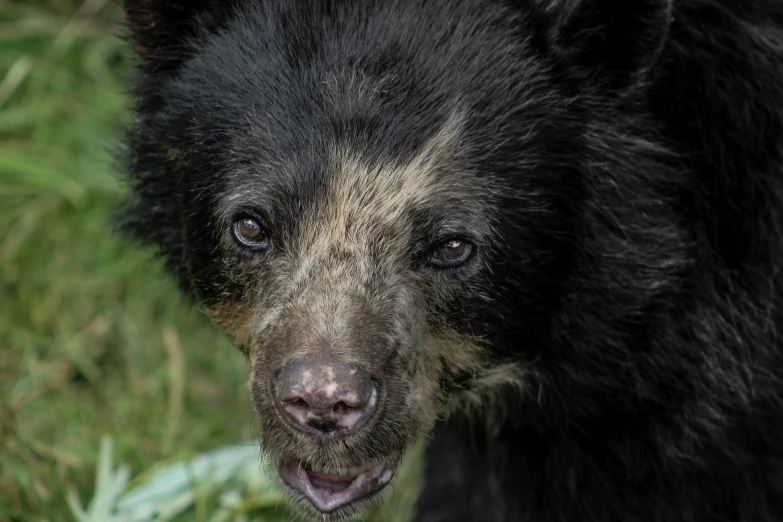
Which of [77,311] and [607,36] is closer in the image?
[607,36]

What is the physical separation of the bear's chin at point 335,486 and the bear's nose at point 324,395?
41 centimetres

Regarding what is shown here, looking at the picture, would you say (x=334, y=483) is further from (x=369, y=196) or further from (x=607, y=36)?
(x=607, y=36)

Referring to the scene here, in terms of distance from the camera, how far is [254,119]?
4.68 metres

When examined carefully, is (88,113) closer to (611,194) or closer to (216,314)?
(216,314)

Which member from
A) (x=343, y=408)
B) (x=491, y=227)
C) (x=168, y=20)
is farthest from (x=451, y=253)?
(x=168, y=20)

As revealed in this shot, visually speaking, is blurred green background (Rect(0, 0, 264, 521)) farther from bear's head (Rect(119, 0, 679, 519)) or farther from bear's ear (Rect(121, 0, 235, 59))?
bear's head (Rect(119, 0, 679, 519))

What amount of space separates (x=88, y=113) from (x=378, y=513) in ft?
12.7

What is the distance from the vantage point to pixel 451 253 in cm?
465

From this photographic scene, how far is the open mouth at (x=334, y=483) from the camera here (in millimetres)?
4711

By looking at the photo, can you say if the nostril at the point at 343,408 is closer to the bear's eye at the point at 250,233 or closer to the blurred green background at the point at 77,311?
the bear's eye at the point at 250,233

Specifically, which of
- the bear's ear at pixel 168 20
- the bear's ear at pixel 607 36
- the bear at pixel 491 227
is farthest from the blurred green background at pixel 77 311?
the bear's ear at pixel 607 36

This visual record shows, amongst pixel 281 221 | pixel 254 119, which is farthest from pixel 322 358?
pixel 254 119

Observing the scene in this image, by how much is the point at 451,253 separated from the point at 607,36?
1.02 metres

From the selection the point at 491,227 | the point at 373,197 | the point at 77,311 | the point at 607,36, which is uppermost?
the point at 607,36
